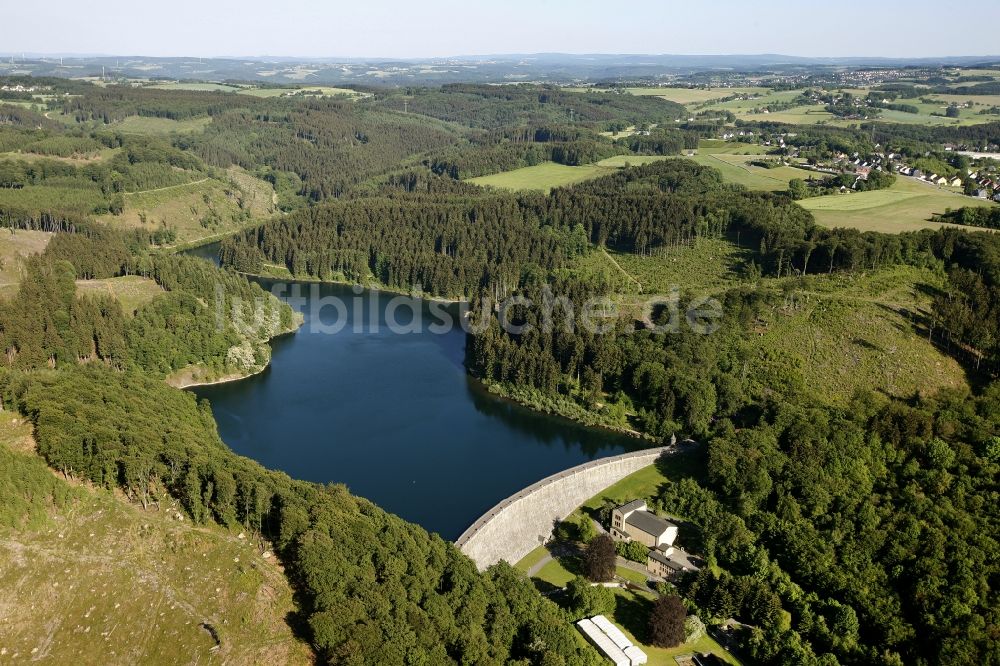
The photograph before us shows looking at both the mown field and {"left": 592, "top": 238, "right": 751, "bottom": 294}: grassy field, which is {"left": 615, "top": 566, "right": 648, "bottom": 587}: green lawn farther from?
the mown field

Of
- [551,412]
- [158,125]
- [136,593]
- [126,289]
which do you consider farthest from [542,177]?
[136,593]

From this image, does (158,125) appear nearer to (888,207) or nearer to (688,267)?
(688,267)

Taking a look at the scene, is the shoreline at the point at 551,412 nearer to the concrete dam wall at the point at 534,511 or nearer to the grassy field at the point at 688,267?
the concrete dam wall at the point at 534,511

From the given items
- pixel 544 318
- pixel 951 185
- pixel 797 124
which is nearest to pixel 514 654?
pixel 544 318

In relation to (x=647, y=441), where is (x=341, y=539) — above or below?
above

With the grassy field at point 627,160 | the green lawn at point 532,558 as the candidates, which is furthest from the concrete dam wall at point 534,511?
the grassy field at point 627,160

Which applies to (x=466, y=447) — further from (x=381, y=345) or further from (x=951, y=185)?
(x=951, y=185)
